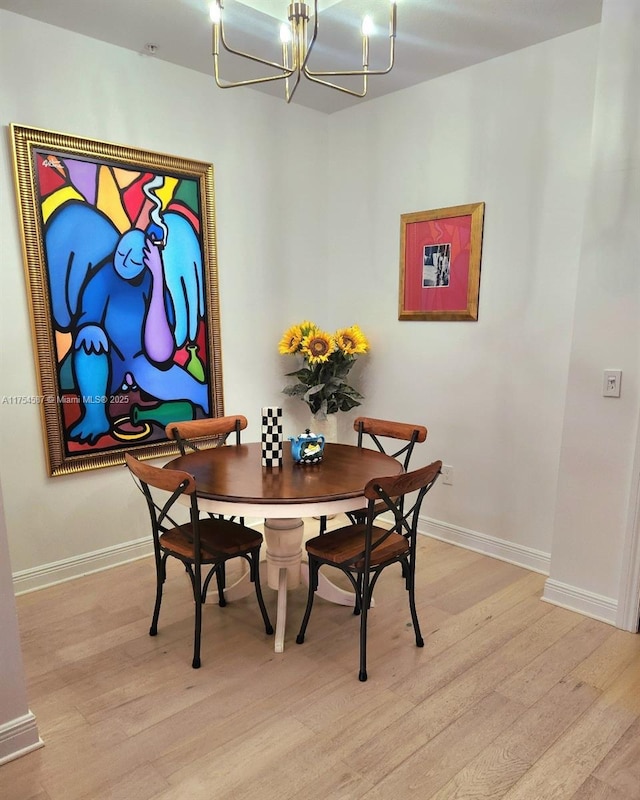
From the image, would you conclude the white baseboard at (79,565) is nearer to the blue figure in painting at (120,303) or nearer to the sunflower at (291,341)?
the blue figure in painting at (120,303)

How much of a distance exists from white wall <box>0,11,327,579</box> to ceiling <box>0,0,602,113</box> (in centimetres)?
15

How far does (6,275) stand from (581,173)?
282 centimetres

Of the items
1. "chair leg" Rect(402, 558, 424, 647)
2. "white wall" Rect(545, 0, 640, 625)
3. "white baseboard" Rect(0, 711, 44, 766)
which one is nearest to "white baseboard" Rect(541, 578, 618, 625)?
"white wall" Rect(545, 0, 640, 625)

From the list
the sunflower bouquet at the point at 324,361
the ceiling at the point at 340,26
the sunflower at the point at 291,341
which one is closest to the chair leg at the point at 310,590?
the sunflower bouquet at the point at 324,361

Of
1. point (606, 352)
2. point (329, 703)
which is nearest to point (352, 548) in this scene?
point (329, 703)

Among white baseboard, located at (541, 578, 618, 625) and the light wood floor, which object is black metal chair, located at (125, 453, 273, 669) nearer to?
the light wood floor

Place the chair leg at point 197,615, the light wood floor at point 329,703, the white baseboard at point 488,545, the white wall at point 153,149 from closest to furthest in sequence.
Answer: the light wood floor at point 329,703, the chair leg at point 197,615, the white wall at point 153,149, the white baseboard at point 488,545

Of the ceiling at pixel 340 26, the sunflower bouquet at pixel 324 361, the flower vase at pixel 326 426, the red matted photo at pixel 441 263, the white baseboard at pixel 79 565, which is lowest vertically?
the white baseboard at pixel 79 565

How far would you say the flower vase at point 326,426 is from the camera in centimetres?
369

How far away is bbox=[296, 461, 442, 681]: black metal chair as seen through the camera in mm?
2045

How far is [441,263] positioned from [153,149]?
1763 millimetres

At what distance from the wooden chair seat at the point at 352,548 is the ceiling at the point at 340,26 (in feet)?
7.73

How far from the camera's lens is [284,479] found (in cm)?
232

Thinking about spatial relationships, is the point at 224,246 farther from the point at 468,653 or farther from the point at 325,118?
the point at 468,653
